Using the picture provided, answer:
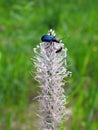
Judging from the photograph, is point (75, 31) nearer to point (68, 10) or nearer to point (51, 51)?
point (68, 10)

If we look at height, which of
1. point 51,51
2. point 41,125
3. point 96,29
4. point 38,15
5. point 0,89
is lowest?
point 41,125

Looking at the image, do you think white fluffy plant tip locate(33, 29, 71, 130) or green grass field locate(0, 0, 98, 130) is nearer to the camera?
white fluffy plant tip locate(33, 29, 71, 130)

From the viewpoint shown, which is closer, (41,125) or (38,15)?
(41,125)

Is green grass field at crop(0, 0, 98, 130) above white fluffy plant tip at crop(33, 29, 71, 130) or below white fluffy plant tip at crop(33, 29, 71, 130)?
above

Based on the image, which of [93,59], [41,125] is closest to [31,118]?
[93,59]

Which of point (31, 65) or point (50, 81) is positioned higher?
point (31, 65)
